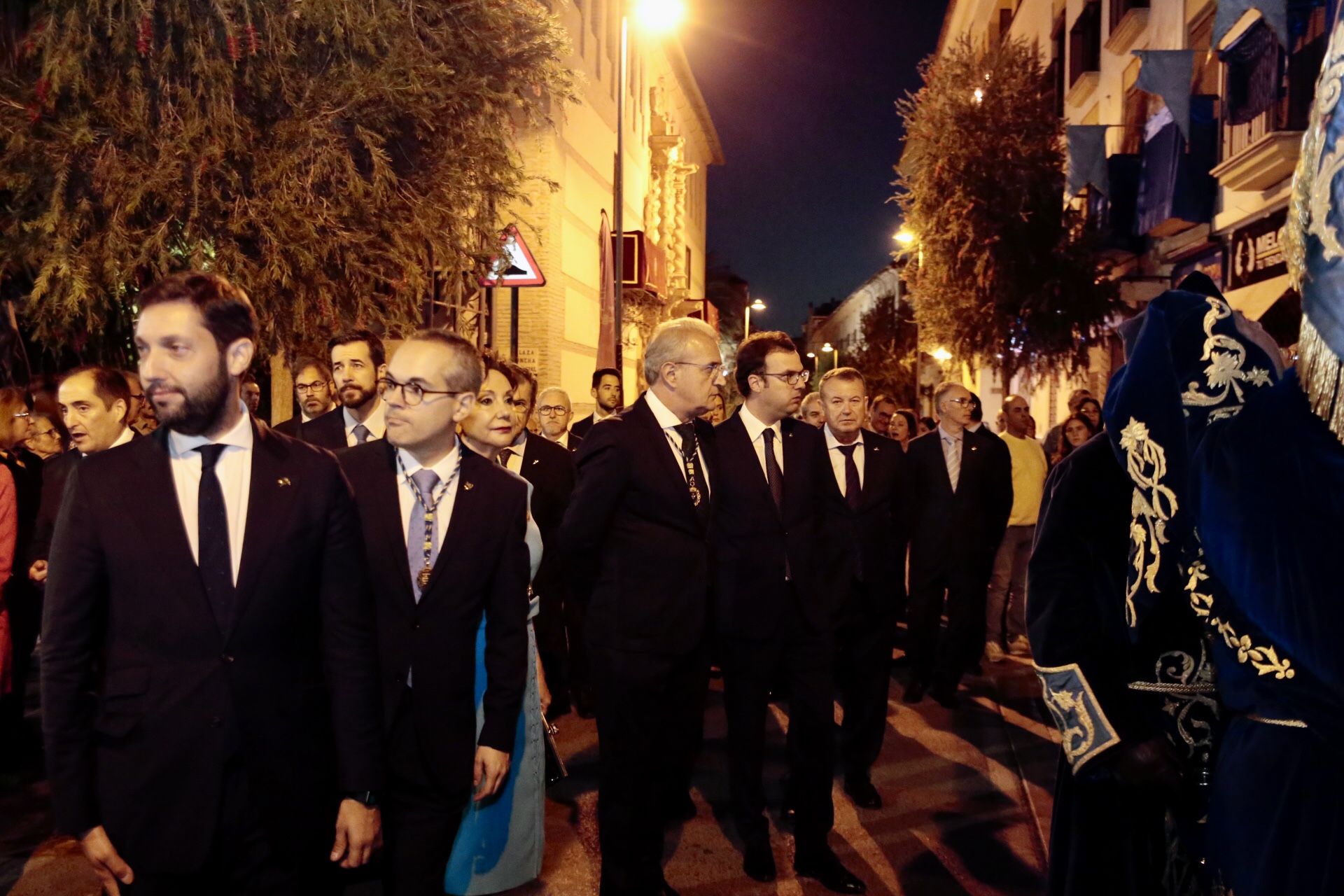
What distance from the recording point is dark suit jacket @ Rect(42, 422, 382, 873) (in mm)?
2328

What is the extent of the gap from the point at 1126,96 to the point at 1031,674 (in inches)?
579

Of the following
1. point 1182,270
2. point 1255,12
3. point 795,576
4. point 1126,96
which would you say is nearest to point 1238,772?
point 795,576

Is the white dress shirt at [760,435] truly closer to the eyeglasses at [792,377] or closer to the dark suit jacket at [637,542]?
the eyeglasses at [792,377]

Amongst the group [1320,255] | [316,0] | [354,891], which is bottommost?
[354,891]

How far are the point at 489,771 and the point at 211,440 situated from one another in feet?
4.23

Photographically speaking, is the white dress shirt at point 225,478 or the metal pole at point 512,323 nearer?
the white dress shirt at point 225,478

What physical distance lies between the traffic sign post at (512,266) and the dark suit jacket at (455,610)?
624 centimetres

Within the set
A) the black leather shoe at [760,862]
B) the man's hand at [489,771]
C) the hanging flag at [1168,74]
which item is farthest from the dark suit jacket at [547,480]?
the hanging flag at [1168,74]

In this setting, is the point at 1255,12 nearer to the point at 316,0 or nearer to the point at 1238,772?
the point at 316,0

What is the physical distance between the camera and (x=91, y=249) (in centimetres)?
655

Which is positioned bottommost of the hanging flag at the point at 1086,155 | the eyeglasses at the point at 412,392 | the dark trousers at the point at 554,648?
the dark trousers at the point at 554,648

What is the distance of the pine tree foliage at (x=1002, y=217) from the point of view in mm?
19109

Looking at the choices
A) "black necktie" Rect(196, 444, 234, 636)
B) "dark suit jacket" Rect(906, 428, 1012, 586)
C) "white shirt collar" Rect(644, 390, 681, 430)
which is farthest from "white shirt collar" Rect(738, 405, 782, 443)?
"dark suit jacket" Rect(906, 428, 1012, 586)

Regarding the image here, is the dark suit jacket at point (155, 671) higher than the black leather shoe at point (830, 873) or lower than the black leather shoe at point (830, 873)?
higher
